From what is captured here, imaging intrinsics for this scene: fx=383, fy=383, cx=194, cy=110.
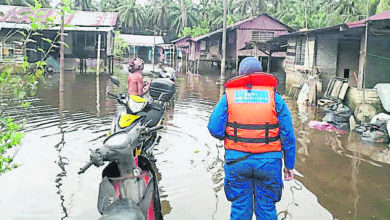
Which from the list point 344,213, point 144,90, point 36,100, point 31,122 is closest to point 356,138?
point 344,213

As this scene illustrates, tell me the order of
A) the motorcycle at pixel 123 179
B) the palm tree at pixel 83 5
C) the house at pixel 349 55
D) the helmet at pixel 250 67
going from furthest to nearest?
1. the palm tree at pixel 83 5
2. the house at pixel 349 55
3. the helmet at pixel 250 67
4. the motorcycle at pixel 123 179

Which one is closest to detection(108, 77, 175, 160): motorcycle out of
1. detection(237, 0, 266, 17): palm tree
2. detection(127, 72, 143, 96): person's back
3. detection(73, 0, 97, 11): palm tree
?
detection(127, 72, 143, 96): person's back

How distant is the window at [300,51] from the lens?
17.3 metres

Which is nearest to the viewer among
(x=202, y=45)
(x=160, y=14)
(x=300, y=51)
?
(x=300, y=51)

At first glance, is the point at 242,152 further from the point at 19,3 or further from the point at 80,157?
the point at 19,3

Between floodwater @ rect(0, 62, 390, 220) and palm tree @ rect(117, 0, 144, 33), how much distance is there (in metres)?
47.5

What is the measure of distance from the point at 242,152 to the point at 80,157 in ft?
12.3

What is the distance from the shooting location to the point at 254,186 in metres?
3.38

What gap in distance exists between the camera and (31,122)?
29.2ft

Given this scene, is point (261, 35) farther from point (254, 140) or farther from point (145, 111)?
point (254, 140)

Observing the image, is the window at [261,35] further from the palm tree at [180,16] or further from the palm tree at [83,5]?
the palm tree at [83,5]

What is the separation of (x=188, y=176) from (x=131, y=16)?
172ft

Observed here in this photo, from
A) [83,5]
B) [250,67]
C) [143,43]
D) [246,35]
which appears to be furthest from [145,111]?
[83,5]

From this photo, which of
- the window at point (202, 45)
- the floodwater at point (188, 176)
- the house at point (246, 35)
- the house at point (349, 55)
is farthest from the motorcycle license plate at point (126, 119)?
the window at point (202, 45)
